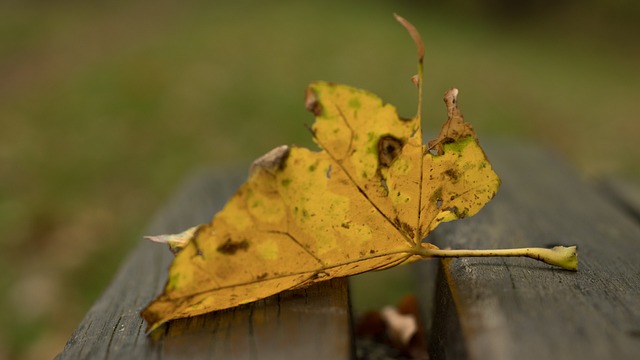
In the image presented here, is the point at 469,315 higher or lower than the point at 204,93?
higher

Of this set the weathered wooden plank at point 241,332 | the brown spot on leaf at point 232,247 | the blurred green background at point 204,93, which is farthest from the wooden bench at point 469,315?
the blurred green background at point 204,93

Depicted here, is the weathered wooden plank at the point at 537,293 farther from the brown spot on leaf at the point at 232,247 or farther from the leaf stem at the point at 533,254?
the brown spot on leaf at the point at 232,247

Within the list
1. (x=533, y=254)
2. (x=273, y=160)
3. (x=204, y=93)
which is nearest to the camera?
(x=273, y=160)

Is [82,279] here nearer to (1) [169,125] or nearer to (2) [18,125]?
(1) [169,125]

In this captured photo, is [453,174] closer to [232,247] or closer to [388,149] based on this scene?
[388,149]

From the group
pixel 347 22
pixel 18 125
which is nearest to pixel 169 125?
pixel 18 125

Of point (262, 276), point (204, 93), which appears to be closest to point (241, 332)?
point (262, 276)

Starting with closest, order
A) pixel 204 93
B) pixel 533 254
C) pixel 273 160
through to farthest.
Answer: pixel 273 160
pixel 533 254
pixel 204 93
